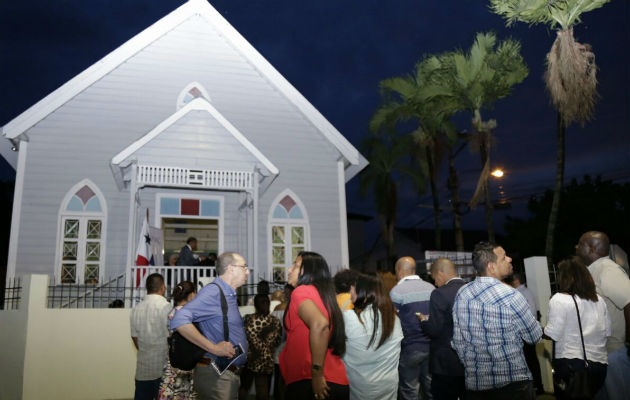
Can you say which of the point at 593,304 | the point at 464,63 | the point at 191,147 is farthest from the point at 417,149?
the point at 593,304

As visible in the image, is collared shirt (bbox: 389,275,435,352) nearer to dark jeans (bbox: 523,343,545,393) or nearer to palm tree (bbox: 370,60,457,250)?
dark jeans (bbox: 523,343,545,393)

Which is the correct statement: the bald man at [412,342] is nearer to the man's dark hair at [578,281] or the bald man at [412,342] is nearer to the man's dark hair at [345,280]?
the man's dark hair at [345,280]

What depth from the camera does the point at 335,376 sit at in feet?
14.1

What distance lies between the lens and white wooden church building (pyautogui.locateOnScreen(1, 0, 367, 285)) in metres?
12.4

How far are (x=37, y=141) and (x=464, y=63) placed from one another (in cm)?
1374

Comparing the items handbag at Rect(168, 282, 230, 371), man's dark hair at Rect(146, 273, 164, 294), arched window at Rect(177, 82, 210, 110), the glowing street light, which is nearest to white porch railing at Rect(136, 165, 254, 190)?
arched window at Rect(177, 82, 210, 110)

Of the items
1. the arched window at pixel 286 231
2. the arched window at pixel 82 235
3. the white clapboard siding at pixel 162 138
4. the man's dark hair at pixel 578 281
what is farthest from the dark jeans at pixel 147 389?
the arched window at pixel 286 231

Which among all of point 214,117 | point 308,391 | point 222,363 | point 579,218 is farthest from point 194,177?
point 579,218

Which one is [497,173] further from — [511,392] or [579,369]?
[511,392]

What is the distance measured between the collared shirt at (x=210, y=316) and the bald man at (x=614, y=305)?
3.37 metres

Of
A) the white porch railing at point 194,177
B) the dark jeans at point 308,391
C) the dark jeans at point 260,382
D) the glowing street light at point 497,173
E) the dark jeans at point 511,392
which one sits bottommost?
the dark jeans at point 260,382

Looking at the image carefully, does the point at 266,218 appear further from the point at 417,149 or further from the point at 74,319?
the point at 417,149

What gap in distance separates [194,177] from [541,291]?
8.01 m

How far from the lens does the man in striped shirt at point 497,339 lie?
428 centimetres
